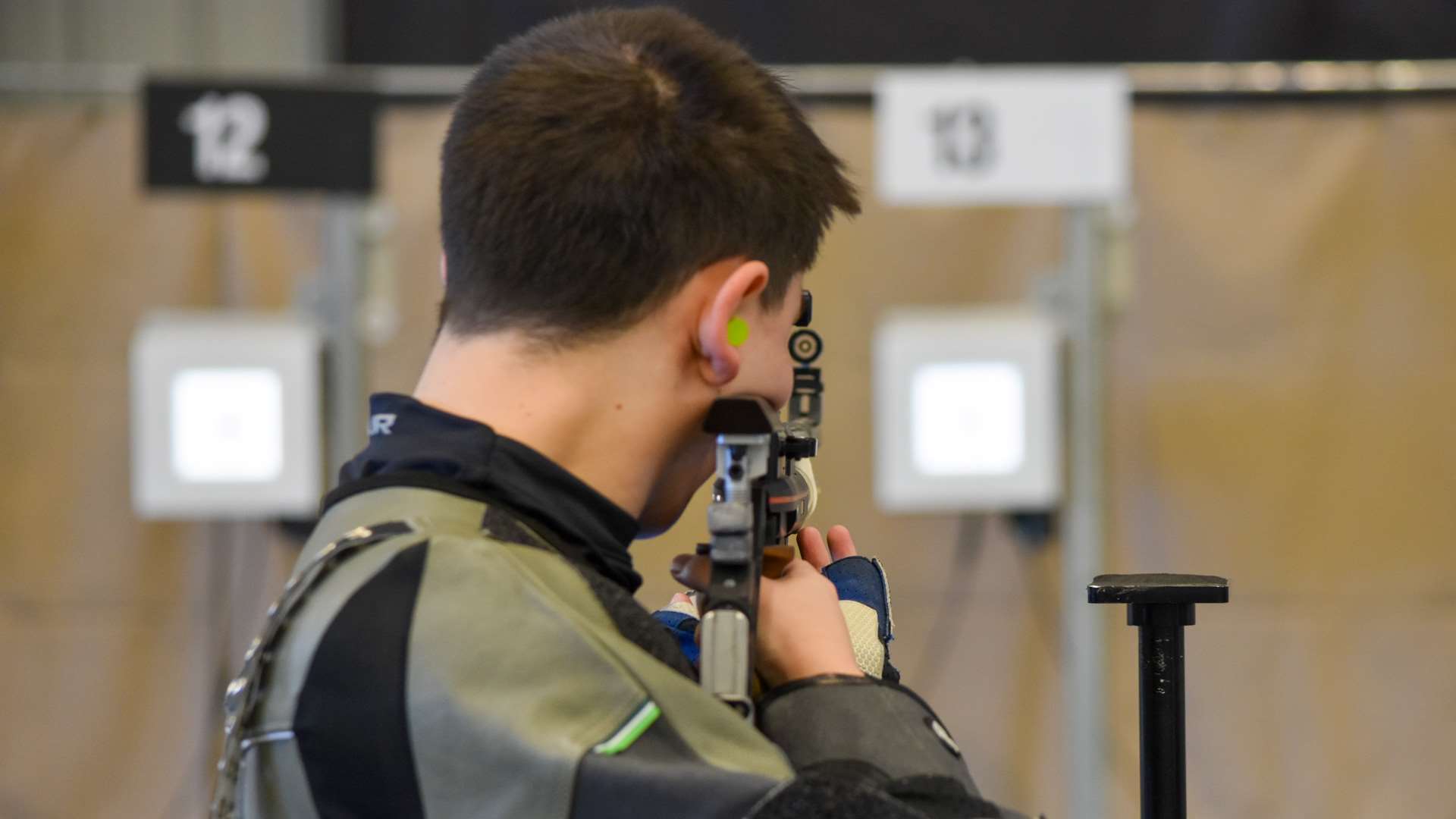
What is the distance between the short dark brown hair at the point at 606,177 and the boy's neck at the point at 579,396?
1cm

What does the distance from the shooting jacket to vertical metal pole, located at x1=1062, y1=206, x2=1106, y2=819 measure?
178 cm

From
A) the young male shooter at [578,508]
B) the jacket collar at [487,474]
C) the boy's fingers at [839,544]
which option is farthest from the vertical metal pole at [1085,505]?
the jacket collar at [487,474]

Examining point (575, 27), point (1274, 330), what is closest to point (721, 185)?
point (575, 27)

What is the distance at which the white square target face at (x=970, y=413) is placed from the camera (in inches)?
94.0

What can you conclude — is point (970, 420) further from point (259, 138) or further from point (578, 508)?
point (578, 508)

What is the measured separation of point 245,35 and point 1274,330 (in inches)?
86.1

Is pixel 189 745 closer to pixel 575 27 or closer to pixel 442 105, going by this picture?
pixel 442 105

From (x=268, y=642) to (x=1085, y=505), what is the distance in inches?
75.8

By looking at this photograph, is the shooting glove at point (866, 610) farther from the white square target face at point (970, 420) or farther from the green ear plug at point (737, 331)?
the white square target face at point (970, 420)

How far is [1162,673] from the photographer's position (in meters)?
0.81

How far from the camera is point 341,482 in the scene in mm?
711

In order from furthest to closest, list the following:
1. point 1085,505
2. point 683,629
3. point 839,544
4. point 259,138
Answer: point 1085,505
point 259,138
point 839,544
point 683,629

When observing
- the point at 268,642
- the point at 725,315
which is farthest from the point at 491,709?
the point at 725,315

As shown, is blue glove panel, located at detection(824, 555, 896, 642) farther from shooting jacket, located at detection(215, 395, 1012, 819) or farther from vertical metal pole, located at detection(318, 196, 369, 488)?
vertical metal pole, located at detection(318, 196, 369, 488)
